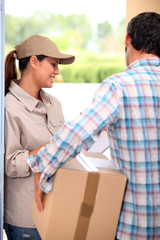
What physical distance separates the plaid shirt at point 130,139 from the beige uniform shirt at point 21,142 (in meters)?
0.35

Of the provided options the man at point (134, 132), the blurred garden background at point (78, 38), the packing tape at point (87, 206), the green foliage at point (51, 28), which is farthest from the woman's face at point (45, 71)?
the green foliage at point (51, 28)

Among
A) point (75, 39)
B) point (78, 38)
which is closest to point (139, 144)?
point (75, 39)

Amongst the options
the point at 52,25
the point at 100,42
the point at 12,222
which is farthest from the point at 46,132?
the point at 100,42

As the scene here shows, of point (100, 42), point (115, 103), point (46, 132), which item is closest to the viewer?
point (115, 103)

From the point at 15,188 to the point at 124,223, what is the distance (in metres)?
0.60

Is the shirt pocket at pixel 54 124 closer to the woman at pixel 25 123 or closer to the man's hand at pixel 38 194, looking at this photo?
the woman at pixel 25 123

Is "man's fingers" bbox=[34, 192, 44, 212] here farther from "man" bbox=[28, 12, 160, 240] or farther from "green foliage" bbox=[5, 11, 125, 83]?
"green foliage" bbox=[5, 11, 125, 83]

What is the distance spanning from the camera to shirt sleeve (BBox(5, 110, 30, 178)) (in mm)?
1518

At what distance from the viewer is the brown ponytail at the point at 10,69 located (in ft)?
5.76

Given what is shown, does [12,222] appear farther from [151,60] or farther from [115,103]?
[151,60]

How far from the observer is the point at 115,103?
114 cm

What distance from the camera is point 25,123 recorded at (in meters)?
1.59

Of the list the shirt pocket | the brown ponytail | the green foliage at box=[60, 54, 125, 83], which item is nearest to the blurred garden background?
the green foliage at box=[60, 54, 125, 83]

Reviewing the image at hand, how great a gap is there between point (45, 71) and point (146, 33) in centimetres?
62
